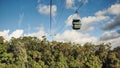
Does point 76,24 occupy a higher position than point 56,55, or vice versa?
point 76,24

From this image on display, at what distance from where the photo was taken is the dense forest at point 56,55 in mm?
65938

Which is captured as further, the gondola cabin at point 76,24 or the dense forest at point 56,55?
the dense forest at point 56,55

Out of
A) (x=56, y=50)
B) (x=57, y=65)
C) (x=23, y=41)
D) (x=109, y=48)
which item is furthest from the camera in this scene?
(x=23, y=41)

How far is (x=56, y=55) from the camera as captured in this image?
68312 millimetres

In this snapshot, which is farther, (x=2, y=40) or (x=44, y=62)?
(x=2, y=40)

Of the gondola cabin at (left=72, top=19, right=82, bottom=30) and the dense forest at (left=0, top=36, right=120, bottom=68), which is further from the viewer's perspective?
the dense forest at (left=0, top=36, right=120, bottom=68)

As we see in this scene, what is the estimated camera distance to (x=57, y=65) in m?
65.2

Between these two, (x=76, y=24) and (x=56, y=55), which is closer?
(x=76, y=24)

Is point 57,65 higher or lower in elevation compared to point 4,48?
lower

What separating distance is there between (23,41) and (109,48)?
24073mm

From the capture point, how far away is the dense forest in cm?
6594

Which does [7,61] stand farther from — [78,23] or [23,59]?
[78,23]

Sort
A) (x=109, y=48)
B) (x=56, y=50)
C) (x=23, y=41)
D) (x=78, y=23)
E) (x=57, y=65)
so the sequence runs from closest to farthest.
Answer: (x=78, y=23) < (x=57, y=65) < (x=56, y=50) < (x=109, y=48) < (x=23, y=41)

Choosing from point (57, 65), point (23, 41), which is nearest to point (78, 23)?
point (57, 65)
